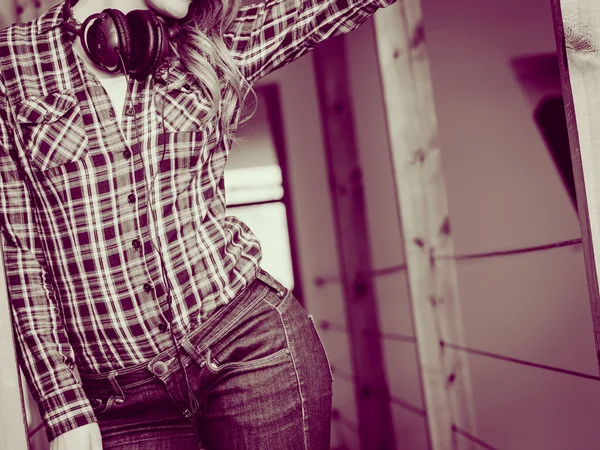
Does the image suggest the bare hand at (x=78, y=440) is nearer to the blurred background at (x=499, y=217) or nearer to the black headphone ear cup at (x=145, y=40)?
the black headphone ear cup at (x=145, y=40)

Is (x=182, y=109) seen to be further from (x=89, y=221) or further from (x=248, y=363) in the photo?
(x=248, y=363)

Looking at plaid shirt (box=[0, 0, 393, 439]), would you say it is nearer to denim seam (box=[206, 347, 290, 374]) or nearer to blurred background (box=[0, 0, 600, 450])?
denim seam (box=[206, 347, 290, 374])

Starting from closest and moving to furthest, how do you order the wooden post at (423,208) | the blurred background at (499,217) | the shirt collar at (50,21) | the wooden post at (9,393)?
the wooden post at (9,393) → the shirt collar at (50,21) → the wooden post at (423,208) → the blurred background at (499,217)

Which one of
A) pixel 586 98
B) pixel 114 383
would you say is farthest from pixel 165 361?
pixel 586 98

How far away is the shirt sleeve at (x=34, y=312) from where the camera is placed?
34.9 inches

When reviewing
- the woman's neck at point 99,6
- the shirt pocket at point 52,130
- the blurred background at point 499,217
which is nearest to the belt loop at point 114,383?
the shirt pocket at point 52,130

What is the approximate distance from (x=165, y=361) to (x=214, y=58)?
18.7 inches

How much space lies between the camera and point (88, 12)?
1.00m

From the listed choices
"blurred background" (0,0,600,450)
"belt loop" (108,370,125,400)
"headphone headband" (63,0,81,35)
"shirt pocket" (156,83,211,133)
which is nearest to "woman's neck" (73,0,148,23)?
"headphone headband" (63,0,81,35)

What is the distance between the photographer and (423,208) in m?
1.88

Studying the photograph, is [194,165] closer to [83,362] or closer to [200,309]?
[200,309]

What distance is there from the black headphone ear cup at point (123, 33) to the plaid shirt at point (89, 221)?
0.21 ft

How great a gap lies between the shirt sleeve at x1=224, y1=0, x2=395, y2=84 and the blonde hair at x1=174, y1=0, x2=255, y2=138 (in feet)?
0.07

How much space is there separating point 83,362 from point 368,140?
8.86 feet
